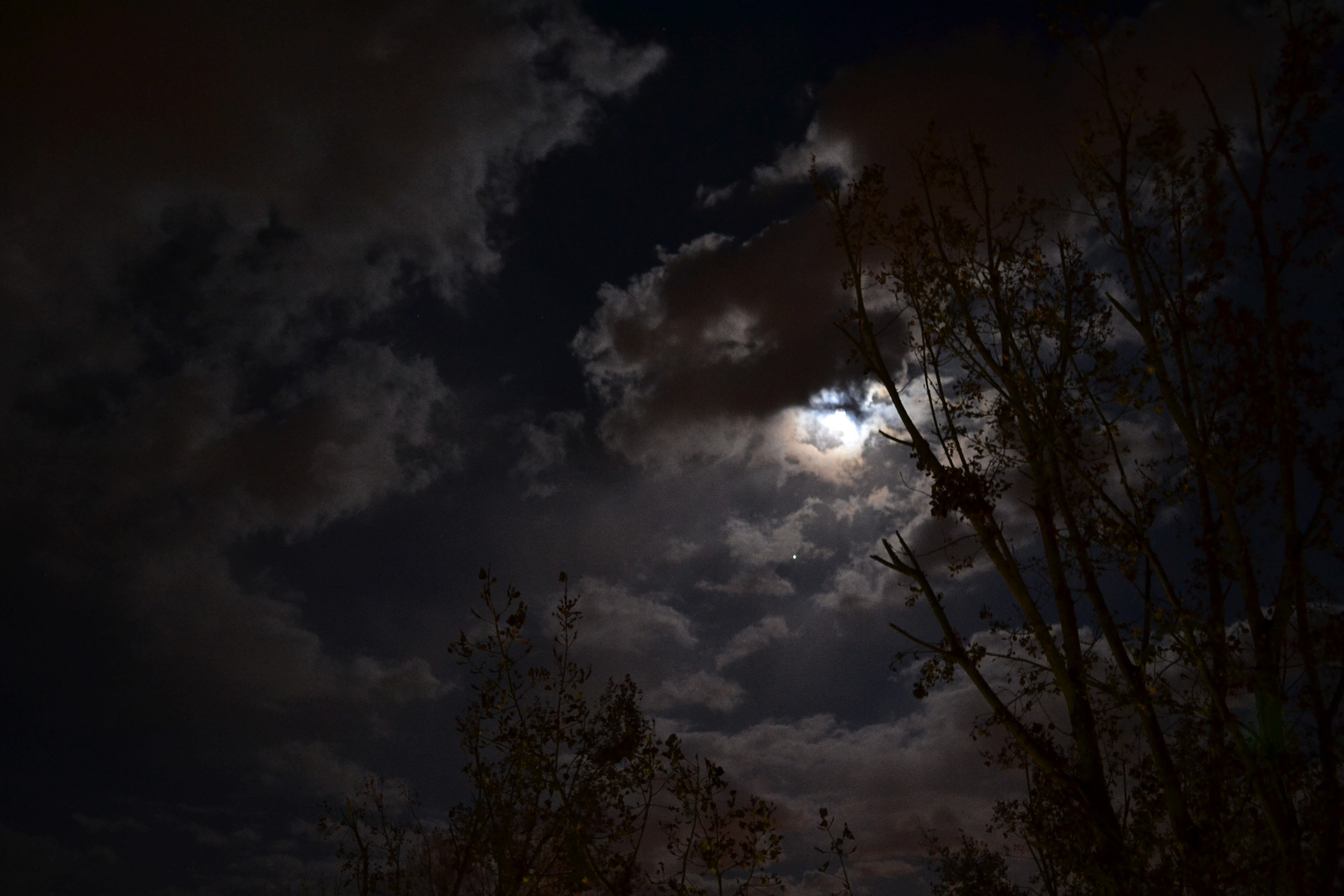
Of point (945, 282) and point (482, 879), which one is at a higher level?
point (945, 282)

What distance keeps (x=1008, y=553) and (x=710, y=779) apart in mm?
7223

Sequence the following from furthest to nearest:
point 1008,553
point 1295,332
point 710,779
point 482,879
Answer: point 482,879 < point 710,779 < point 1008,553 < point 1295,332

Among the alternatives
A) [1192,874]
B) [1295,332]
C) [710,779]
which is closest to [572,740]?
[710,779]

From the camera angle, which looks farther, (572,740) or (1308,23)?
(572,740)

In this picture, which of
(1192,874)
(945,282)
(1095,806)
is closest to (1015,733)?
(1095,806)

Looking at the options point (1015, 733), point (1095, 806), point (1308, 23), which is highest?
point (1308, 23)

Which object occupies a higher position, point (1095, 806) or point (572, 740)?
point (572, 740)

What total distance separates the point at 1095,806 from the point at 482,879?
53.2ft

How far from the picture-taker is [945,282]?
15016mm

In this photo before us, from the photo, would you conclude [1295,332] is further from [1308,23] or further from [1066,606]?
[1066,606]

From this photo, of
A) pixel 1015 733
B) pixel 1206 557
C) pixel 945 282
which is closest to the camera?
pixel 1206 557

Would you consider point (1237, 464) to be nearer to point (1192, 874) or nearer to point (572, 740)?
point (1192, 874)

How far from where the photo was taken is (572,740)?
17.5m

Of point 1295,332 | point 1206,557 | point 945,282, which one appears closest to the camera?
point 1295,332
